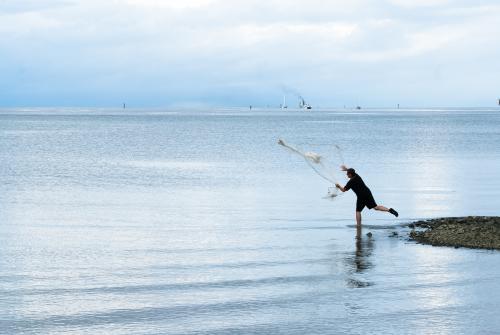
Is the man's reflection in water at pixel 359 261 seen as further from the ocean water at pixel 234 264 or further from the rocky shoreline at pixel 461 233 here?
the rocky shoreline at pixel 461 233

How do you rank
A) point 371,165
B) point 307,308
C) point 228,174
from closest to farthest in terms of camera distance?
point 307,308 < point 228,174 < point 371,165

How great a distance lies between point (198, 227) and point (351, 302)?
33.5 ft

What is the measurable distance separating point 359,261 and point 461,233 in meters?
4.05

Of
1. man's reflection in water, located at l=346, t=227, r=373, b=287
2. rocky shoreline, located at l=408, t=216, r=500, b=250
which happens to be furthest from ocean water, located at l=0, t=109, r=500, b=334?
rocky shoreline, located at l=408, t=216, r=500, b=250

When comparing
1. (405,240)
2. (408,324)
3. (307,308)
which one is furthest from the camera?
(405,240)

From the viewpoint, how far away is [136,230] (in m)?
22.4

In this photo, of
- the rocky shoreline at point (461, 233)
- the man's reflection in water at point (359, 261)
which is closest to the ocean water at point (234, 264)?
the man's reflection in water at point (359, 261)

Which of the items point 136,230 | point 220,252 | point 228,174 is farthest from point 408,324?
point 228,174

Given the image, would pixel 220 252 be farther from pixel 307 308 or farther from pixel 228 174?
pixel 228 174

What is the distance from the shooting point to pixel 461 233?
2022 centimetres

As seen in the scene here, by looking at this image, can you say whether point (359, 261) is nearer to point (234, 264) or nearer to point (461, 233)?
point (234, 264)

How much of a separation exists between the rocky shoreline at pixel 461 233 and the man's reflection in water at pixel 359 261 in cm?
127

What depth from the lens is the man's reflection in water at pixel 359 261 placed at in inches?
593

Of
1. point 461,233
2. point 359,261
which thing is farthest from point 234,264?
point 461,233
